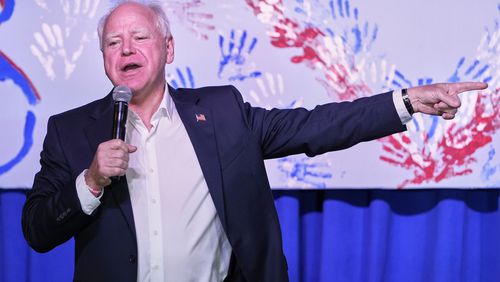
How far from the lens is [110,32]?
1563 millimetres

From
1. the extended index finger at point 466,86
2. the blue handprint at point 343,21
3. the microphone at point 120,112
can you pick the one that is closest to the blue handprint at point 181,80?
the blue handprint at point 343,21

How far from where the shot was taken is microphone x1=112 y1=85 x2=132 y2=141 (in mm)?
1263

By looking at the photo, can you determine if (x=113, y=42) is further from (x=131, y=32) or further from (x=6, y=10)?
(x=6, y=10)

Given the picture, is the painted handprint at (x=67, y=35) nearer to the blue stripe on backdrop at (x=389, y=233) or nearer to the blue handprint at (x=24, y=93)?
Answer: the blue handprint at (x=24, y=93)

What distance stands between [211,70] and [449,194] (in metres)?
0.91

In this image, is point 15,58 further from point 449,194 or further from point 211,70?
point 449,194

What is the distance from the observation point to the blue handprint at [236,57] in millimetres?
2211

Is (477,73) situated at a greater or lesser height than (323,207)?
greater

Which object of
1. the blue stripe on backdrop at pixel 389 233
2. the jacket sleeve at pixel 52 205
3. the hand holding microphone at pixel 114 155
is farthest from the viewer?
the blue stripe on backdrop at pixel 389 233

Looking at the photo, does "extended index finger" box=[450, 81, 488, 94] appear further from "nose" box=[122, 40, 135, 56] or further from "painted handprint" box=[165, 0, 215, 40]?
"painted handprint" box=[165, 0, 215, 40]

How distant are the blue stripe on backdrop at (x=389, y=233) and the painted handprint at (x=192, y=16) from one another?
0.60m

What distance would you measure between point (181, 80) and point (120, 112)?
956 mm

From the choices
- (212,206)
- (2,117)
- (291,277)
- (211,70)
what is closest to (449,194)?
(291,277)

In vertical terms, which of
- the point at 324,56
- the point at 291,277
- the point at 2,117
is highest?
the point at 324,56
